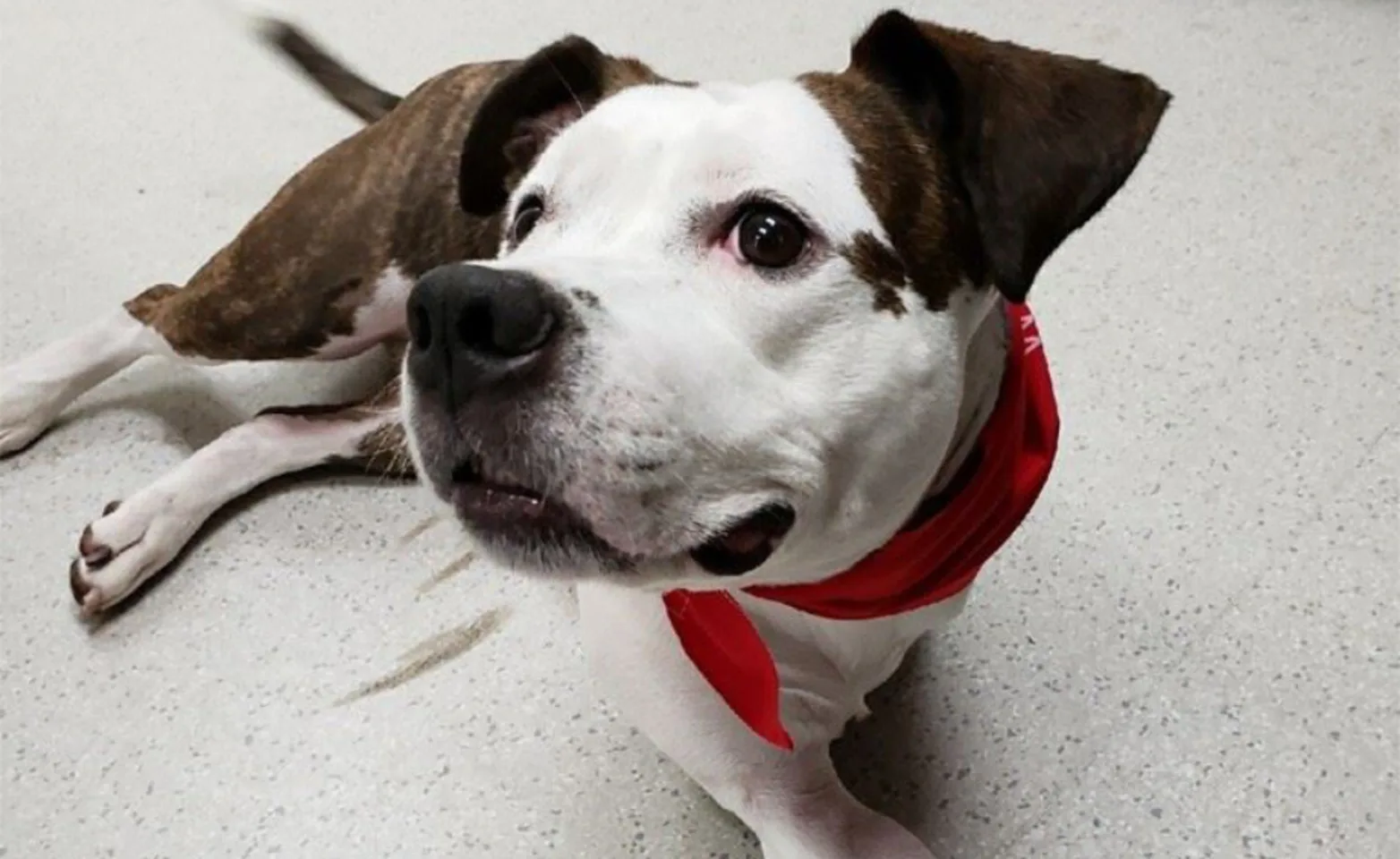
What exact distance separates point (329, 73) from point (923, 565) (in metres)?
1.35

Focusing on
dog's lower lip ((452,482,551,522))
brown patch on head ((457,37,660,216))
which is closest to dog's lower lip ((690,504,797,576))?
dog's lower lip ((452,482,551,522))

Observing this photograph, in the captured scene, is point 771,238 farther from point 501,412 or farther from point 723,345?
point 501,412

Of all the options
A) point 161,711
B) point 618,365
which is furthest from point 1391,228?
point 161,711

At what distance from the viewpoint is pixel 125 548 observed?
5.93 ft

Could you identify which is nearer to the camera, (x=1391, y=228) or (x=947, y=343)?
(x=947, y=343)

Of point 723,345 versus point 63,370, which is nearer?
point 723,345

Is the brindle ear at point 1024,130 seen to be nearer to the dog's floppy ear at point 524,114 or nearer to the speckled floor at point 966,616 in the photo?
the dog's floppy ear at point 524,114

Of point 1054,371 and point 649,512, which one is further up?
point 649,512

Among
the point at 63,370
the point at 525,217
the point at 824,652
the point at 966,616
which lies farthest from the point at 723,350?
the point at 63,370

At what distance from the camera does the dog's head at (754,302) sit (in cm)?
98

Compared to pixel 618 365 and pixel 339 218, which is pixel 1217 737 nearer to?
pixel 618 365

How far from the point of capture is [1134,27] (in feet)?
9.40

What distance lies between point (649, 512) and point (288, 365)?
1.30m

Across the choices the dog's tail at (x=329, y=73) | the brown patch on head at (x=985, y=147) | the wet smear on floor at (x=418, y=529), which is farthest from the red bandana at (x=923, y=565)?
the dog's tail at (x=329, y=73)
